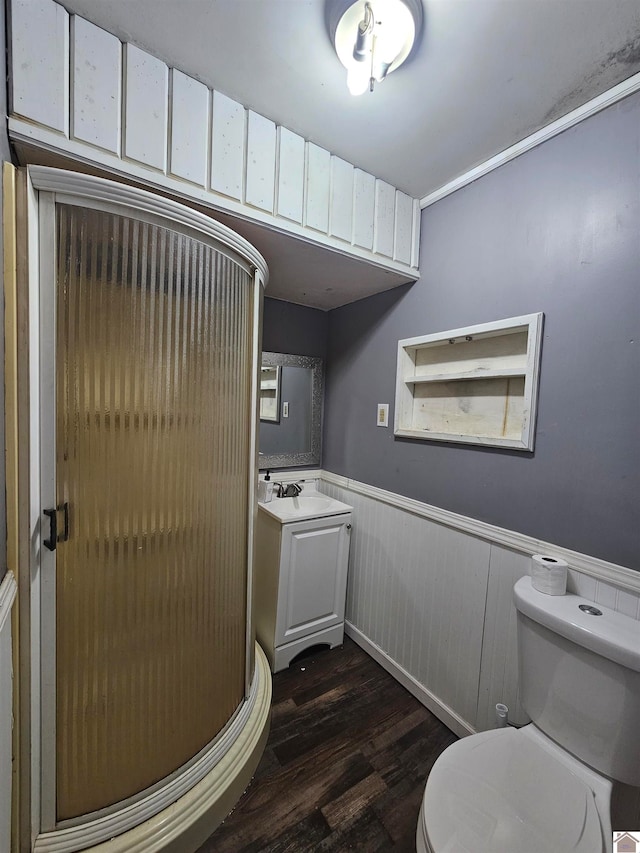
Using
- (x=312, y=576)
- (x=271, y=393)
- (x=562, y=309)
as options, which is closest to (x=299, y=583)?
(x=312, y=576)

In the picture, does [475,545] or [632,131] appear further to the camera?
[475,545]

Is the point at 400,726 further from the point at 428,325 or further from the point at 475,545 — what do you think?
the point at 428,325

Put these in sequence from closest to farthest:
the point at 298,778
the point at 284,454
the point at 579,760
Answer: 1. the point at 579,760
2. the point at 298,778
3. the point at 284,454

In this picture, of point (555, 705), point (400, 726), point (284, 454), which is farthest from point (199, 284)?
point (400, 726)

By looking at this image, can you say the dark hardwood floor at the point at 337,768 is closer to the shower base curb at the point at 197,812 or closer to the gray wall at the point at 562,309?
the shower base curb at the point at 197,812

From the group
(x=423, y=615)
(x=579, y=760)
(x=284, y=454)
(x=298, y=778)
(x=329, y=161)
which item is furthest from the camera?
(x=284, y=454)

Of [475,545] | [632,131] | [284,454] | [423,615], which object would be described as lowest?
[423,615]

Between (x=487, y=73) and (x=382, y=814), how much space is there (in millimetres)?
2433

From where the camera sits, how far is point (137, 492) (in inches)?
40.1

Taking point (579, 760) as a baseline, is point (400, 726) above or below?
below

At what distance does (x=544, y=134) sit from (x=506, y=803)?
2045mm

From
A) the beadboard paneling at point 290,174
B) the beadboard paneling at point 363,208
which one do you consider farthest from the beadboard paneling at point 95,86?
the beadboard paneling at point 363,208

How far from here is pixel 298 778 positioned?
4.25 feet

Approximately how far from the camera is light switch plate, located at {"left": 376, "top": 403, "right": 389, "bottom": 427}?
1.93 meters
